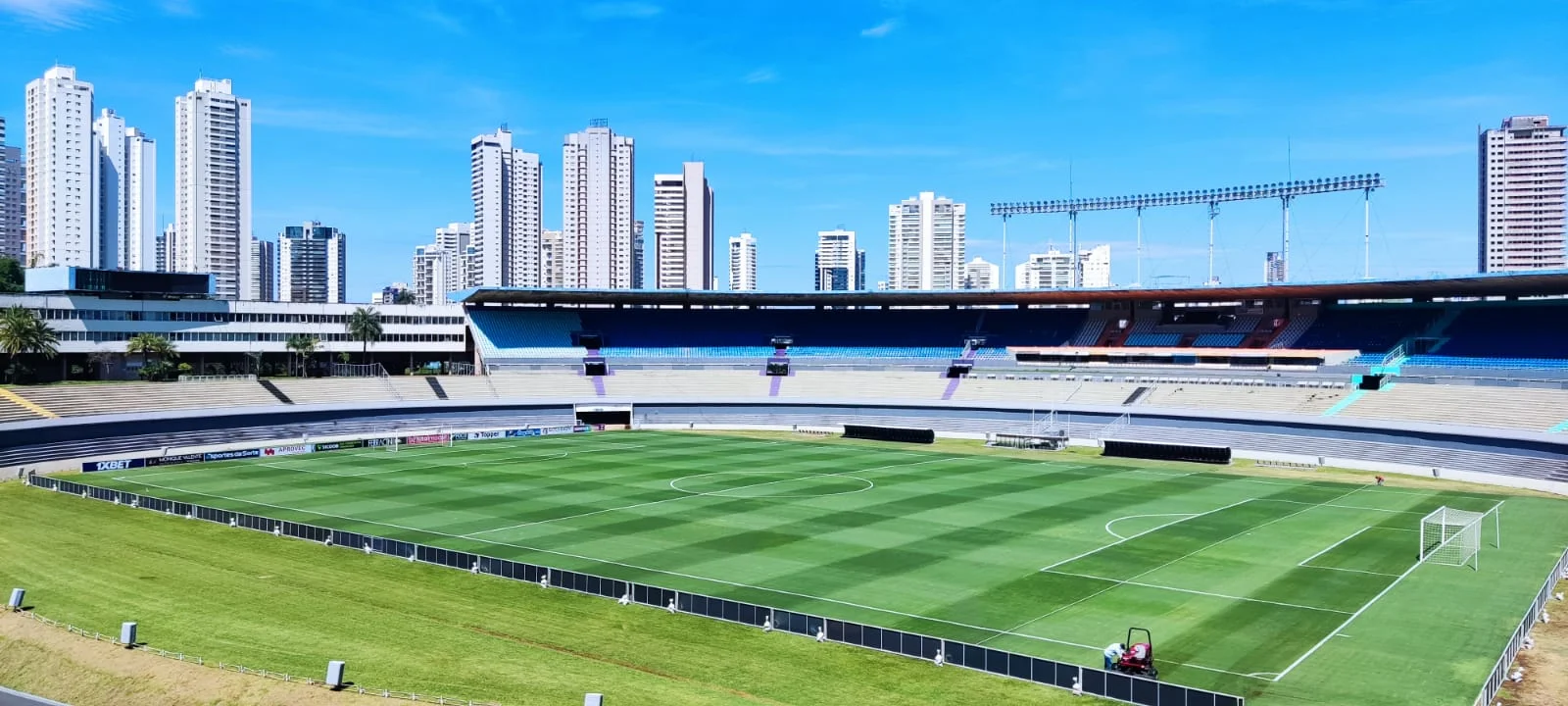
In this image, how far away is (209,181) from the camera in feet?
606

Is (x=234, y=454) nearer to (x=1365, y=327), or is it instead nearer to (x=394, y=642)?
(x=394, y=642)

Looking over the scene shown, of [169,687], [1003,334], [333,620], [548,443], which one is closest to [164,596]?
[333,620]

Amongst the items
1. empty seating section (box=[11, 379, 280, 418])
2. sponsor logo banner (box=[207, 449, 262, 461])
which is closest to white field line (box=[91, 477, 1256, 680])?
sponsor logo banner (box=[207, 449, 262, 461])

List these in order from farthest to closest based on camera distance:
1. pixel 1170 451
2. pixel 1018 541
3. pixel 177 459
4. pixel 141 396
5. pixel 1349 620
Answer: pixel 141 396
pixel 1170 451
pixel 177 459
pixel 1018 541
pixel 1349 620

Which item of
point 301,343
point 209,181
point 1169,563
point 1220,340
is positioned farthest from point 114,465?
point 209,181

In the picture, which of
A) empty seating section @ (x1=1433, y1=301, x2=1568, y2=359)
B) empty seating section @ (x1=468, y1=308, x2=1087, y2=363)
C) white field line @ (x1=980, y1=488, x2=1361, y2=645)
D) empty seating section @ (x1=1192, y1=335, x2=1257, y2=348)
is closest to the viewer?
white field line @ (x1=980, y1=488, x2=1361, y2=645)

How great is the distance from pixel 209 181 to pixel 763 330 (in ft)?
411

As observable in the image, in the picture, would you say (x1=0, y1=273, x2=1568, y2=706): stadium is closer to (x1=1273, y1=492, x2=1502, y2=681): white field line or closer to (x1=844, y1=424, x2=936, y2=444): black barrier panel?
(x1=1273, y1=492, x2=1502, y2=681): white field line

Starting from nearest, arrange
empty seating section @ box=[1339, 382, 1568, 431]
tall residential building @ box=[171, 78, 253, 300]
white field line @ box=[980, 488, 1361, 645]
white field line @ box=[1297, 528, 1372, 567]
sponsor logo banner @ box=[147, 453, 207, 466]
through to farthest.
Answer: white field line @ box=[980, 488, 1361, 645] < white field line @ box=[1297, 528, 1372, 567] < sponsor logo banner @ box=[147, 453, 207, 466] < empty seating section @ box=[1339, 382, 1568, 431] < tall residential building @ box=[171, 78, 253, 300]

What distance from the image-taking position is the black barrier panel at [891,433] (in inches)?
3095

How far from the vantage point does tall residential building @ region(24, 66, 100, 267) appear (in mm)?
177875

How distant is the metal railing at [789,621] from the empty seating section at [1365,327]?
2827 inches

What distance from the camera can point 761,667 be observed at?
2536 centimetres

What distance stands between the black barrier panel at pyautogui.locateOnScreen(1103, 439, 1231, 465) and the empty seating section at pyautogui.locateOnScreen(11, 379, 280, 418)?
5889cm
